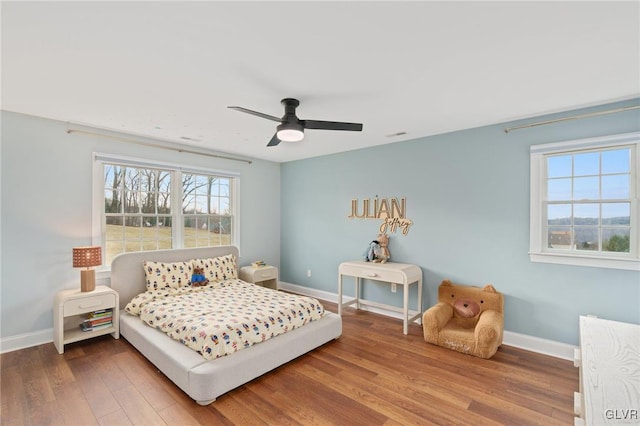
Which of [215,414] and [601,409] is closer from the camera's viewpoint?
[601,409]

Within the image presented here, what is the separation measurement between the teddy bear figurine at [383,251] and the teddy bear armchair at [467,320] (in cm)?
83

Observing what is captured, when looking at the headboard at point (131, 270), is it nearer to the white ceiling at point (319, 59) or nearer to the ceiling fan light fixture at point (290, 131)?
the white ceiling at point (319, 59)

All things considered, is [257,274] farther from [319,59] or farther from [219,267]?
[319,59]

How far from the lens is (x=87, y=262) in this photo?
3.25 meters

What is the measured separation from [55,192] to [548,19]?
4.62 metres

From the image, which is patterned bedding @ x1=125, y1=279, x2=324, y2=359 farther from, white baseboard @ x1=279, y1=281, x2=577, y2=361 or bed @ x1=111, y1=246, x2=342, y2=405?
white baseboard @ x1=279, y1=281, x2=577, y2=361

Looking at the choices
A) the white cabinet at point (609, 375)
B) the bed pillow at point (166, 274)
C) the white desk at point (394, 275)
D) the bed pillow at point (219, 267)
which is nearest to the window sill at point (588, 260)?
the white cabinet at point (609, 375)

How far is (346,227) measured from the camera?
16.0 feet

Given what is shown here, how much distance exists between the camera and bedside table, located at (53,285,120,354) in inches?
119

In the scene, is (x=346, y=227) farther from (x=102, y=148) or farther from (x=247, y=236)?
(x=102, y=148)

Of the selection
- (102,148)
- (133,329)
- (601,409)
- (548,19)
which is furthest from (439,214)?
(102,148)

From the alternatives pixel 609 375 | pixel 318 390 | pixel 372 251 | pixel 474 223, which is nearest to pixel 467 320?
pixel 474 223

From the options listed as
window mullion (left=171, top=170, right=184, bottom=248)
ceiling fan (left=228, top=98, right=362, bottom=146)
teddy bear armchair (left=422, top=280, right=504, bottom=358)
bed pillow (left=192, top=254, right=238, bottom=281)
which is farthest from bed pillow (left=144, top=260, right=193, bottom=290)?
teddy bear armchair (left=422, top=280, right=504, bottom=358)

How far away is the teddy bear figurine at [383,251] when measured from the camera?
428cm
